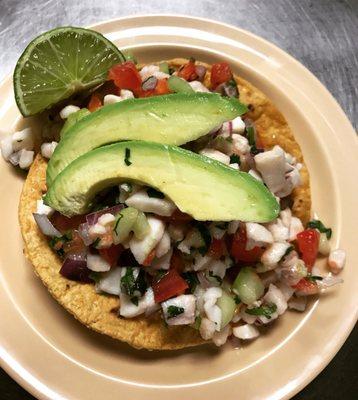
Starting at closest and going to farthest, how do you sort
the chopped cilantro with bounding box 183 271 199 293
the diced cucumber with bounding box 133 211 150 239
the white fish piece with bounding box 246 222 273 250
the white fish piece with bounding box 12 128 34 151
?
the diced cucumber with bounding box 133 211 150 239 < the white fish piece with bounding box 246 222 273 250 < the chopped cilantro with bounding box 183 271 199 293 < the white fish piece with bounding box 12 128 34 151

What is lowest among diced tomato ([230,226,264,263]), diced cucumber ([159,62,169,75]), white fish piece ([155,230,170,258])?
diced tomato ([230,226,264,263])

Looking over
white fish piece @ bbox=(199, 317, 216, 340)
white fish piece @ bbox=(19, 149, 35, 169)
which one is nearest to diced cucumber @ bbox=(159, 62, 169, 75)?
white fish piece @ bbox=(19, 149, 35, 169)

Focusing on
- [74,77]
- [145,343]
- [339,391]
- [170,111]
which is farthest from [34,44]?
[339,391]

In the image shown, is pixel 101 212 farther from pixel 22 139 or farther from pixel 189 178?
pixel 22 139

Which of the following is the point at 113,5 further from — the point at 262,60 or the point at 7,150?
the point at 7,150

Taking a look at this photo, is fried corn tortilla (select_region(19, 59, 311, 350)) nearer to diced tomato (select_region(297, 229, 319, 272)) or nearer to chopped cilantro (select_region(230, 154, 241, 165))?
diced tomato (select_region(297, 229, 319, 272))

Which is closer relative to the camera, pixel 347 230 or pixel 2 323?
pixel 2 323

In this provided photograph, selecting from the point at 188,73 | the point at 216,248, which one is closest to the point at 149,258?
the point at 216,248
